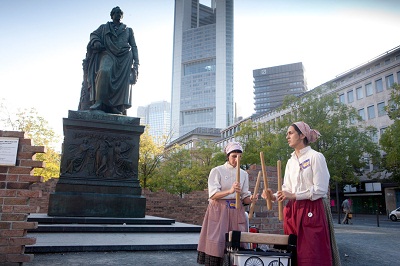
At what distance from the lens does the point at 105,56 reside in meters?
9.98

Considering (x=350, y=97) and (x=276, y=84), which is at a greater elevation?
(x=276, y=84)

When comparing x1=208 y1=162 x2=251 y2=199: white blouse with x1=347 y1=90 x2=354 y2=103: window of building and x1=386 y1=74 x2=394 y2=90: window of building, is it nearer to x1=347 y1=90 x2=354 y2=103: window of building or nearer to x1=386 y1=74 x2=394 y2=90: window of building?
x1=386 y1=74 x2=394 y2=90: window of building

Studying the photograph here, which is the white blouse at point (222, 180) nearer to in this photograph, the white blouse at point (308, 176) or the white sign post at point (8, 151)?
the white blouse at point (308, 176)

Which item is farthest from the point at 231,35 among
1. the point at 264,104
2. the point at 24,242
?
the point at 24,242

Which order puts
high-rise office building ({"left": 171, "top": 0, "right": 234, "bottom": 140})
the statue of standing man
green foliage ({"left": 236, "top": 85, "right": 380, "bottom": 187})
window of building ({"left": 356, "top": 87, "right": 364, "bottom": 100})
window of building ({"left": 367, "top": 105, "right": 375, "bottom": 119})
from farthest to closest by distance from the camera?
high-rise office building ({"left": 171, "top": 0, "right": 234, "bottom": 140}) < window of building ({"left": 356, "top": 87, "right": 364, "bottom": 100}) < window of building ({"left": 367, "top": 105, "right": 375, "bottom": 119}) < green foliage ({"left": 236, "top": 85, "right": 380, "bottom": 187}) < the statue of standing man

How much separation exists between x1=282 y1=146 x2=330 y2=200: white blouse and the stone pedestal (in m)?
6.13

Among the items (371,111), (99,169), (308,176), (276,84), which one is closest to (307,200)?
(308,176)

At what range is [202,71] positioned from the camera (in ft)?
524

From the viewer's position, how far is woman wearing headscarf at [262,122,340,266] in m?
2.90

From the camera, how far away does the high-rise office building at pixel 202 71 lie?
498ft

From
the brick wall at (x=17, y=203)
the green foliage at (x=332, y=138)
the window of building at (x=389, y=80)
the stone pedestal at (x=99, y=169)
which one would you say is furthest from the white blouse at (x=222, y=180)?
the window of building at (x=389, y=80)

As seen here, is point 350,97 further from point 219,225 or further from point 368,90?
point 219,225

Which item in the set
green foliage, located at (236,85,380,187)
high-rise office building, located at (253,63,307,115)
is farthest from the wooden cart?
high-rise office building, located at (253,63,307,115)

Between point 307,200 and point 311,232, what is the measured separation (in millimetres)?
298
